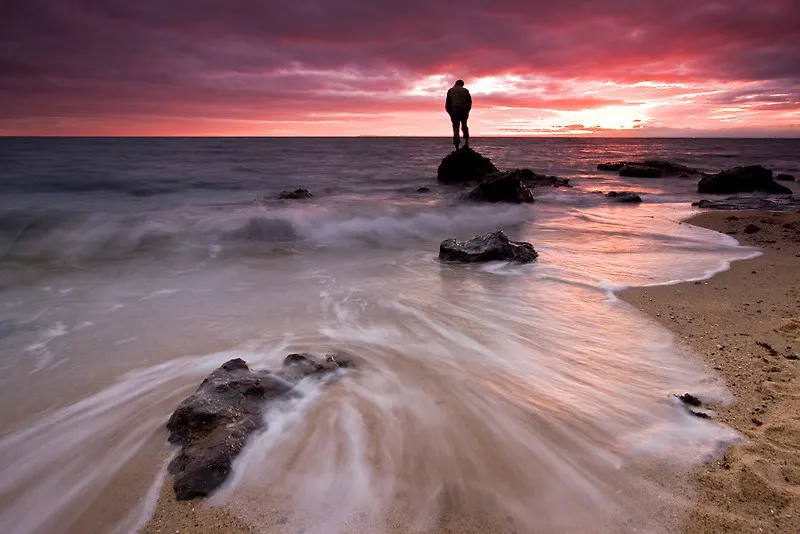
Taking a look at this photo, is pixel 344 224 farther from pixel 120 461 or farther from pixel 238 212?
pixel 120 461

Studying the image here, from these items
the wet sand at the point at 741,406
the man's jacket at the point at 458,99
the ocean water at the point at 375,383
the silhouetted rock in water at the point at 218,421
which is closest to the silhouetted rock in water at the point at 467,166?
the man's jacket at the point at 458,99

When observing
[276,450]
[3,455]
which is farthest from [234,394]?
[3,455]

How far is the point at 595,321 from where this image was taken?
4934 millimetres

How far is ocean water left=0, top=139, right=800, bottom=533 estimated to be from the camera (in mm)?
2480

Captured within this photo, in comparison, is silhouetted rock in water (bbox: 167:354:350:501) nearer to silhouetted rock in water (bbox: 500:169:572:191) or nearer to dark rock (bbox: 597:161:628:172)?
silhouetted rock in water (bbox: 500:169:572:191)

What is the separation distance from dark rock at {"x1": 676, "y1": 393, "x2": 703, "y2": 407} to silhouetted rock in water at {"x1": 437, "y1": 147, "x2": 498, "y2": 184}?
18.2 metres

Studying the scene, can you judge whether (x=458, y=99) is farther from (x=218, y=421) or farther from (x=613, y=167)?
(x=613, y=167)

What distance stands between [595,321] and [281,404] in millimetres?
3504

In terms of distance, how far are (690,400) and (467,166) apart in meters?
18.9

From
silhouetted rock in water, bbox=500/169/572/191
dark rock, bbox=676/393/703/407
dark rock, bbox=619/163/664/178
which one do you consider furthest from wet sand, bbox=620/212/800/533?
dark rock, bbox=619/163/664/178

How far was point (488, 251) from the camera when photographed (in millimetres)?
7441

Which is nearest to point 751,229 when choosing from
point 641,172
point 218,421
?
point 218,421

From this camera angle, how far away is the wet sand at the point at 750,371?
2277 mm

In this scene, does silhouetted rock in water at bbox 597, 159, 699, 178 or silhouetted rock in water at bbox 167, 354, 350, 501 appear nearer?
silhouetted rock in water at bbox 167, 354, 350, 501
